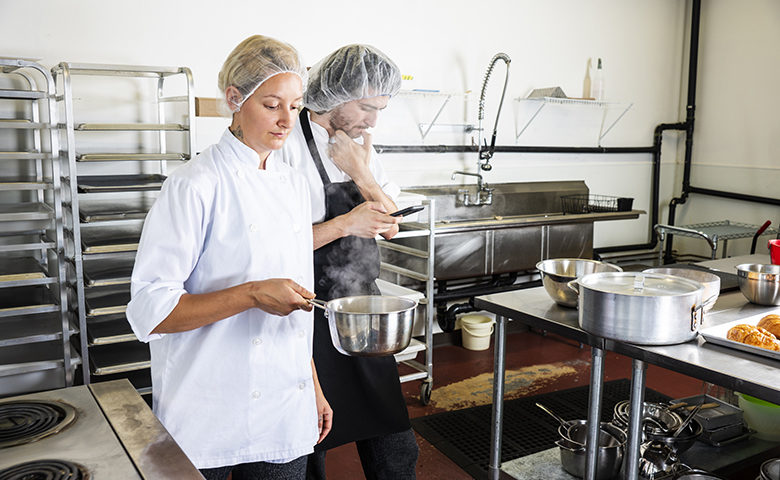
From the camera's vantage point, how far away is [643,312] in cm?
203

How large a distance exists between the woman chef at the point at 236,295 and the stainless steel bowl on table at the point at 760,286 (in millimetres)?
1838

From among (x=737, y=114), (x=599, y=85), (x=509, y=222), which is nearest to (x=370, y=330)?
(x=509, y=222)

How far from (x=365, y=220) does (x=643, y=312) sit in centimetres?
89

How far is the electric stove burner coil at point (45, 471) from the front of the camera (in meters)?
1.15

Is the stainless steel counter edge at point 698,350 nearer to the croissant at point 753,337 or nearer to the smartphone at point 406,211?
the croissant at point 753,337

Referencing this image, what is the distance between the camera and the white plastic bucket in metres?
4.93

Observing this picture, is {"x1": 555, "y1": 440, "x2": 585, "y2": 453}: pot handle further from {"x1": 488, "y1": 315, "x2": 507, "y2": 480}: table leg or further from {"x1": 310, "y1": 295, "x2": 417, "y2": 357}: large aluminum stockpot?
{"x1": 310, "y1": 295, "x2": 417, "y2": 357}: large aluminum stockpot

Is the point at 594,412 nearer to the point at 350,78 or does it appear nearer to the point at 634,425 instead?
the point at 634,425

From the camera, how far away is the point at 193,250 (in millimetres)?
1509

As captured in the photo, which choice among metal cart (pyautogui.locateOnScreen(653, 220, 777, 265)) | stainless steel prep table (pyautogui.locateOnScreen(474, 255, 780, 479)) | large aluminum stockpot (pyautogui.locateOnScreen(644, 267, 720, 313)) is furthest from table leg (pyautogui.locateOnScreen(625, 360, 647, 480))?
metal cart (pyautogui.locateOnScreen(653, 220, 777, 265))

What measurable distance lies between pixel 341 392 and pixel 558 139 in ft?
13.4

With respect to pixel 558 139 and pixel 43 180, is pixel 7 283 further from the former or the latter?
pixel 558 139

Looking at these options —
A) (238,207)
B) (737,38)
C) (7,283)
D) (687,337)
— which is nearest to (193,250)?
(238,207)

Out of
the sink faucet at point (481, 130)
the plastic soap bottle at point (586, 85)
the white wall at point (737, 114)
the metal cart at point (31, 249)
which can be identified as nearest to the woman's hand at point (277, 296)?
the metal cart at point (31, 249)
